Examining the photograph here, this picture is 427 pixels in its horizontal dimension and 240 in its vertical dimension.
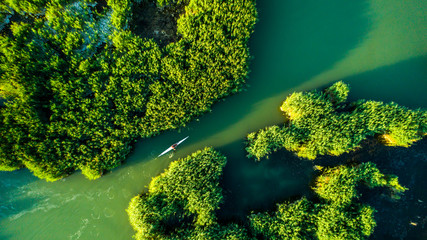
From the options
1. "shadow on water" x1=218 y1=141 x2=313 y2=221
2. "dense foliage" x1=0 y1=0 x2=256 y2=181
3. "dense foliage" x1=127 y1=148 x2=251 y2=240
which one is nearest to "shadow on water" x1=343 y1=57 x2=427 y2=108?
"shadow on water" x1=218 y1=141 x2=313 y2=221

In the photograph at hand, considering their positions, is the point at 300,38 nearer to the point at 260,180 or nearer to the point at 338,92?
the point at 338,92

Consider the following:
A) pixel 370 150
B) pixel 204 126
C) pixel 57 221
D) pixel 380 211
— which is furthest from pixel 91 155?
pixel 380 211

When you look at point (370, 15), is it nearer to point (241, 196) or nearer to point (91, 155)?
point (241, 196)

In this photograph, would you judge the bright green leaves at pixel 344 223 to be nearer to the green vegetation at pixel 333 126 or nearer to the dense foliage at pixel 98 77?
the green vegetation at pixel 333 126

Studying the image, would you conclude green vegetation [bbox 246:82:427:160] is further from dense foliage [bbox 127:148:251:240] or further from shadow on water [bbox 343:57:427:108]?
dense foliage [bbox 127:148:251:240]

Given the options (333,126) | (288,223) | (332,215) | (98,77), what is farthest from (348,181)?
(98,77)

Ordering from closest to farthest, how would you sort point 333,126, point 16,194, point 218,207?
point 333,126 < point 218,207 < point 16,194
